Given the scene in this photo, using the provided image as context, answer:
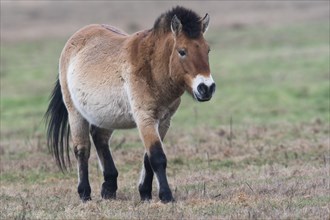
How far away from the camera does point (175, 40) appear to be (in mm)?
9734

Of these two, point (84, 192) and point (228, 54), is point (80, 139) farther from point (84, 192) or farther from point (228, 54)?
point (228, 54)

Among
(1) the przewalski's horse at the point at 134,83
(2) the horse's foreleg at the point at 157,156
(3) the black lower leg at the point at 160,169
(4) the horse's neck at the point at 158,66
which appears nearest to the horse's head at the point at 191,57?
(1) the przewalski's horse at the point at 134,83

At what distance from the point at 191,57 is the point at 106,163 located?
2.75 meters

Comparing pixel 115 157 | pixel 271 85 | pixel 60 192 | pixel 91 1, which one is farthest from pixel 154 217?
pixel 91 1

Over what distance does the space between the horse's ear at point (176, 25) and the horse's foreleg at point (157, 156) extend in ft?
3.91

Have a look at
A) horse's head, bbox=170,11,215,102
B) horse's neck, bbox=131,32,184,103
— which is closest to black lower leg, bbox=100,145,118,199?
horse's neck, bbox=131,32,184,103

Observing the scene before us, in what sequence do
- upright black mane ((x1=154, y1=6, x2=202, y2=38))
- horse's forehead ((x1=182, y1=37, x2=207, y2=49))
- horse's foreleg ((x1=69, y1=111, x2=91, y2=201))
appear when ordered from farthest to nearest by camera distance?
horse's foreleg ((x1=69, y1=111, x2=91, y2=201)) < upright black mane ((x1=154, y1=6, x2=202, y2=38)) < horse's forehead ((x1=182, y1=37, x2=207, y2=49))

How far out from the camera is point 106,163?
37.7ft

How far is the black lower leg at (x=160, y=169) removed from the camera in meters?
9.59

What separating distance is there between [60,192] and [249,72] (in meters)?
17.6

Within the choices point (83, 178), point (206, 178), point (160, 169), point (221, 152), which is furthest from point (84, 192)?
point (221, 152)

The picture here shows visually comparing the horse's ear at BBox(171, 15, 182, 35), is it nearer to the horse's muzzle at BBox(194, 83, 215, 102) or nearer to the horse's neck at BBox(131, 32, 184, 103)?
the horse's neck at BBox(131, 32, 184, 103)

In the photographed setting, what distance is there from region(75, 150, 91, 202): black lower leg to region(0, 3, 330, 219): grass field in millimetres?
166

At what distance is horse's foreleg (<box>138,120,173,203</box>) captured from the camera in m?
9.59
